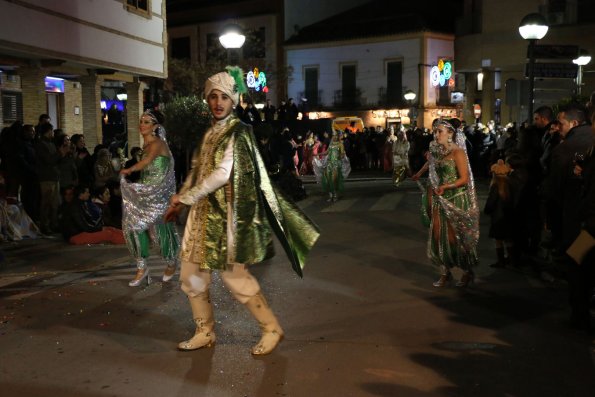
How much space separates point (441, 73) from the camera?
41.6 meters

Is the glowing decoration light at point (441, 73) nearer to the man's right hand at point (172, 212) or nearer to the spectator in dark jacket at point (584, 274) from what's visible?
the spectator in dark jacket at point (584, 274)

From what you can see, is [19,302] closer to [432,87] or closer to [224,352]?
[224,352]

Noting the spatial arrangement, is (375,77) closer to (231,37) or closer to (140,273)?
(231,37)

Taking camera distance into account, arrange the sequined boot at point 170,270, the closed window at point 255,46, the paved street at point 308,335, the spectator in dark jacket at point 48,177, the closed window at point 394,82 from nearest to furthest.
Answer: the paved street at point 308,335
the sequined boot at point 170,270
the spectator in dark jacket at point 48,177
the closed window at point 394,82
the closed window at point 255,46

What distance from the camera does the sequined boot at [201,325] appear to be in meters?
5.48

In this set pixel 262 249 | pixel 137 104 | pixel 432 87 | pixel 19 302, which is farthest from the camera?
pixel 432 87

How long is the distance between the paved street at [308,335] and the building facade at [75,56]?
6.75m

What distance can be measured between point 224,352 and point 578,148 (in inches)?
175

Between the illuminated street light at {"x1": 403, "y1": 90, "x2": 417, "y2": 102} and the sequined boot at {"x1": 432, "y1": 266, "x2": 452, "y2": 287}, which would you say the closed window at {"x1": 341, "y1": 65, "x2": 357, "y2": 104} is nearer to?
the illuminated street light at {"x1": 403, "y1": 90, "x2": 417, "y2": 102}

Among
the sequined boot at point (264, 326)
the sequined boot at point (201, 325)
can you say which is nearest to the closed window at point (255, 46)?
the sequined boot at point (201, 325)

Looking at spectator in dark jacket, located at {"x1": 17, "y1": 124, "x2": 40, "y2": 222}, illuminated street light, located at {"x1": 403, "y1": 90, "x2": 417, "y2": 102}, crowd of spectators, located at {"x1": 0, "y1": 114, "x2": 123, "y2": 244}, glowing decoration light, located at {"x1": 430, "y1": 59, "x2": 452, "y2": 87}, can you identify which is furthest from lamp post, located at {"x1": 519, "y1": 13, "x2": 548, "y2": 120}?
illuminated street light, located at {"x1": 403, "y1": 90, "x2": 417, "y2": 102}

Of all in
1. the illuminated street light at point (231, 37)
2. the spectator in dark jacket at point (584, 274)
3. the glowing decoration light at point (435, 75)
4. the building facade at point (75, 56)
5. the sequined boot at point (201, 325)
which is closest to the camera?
the sequined boot at point (201, 325)

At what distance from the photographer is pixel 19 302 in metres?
7.05

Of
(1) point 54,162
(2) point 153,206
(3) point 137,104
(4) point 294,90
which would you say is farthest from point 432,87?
(2) point 153,206
